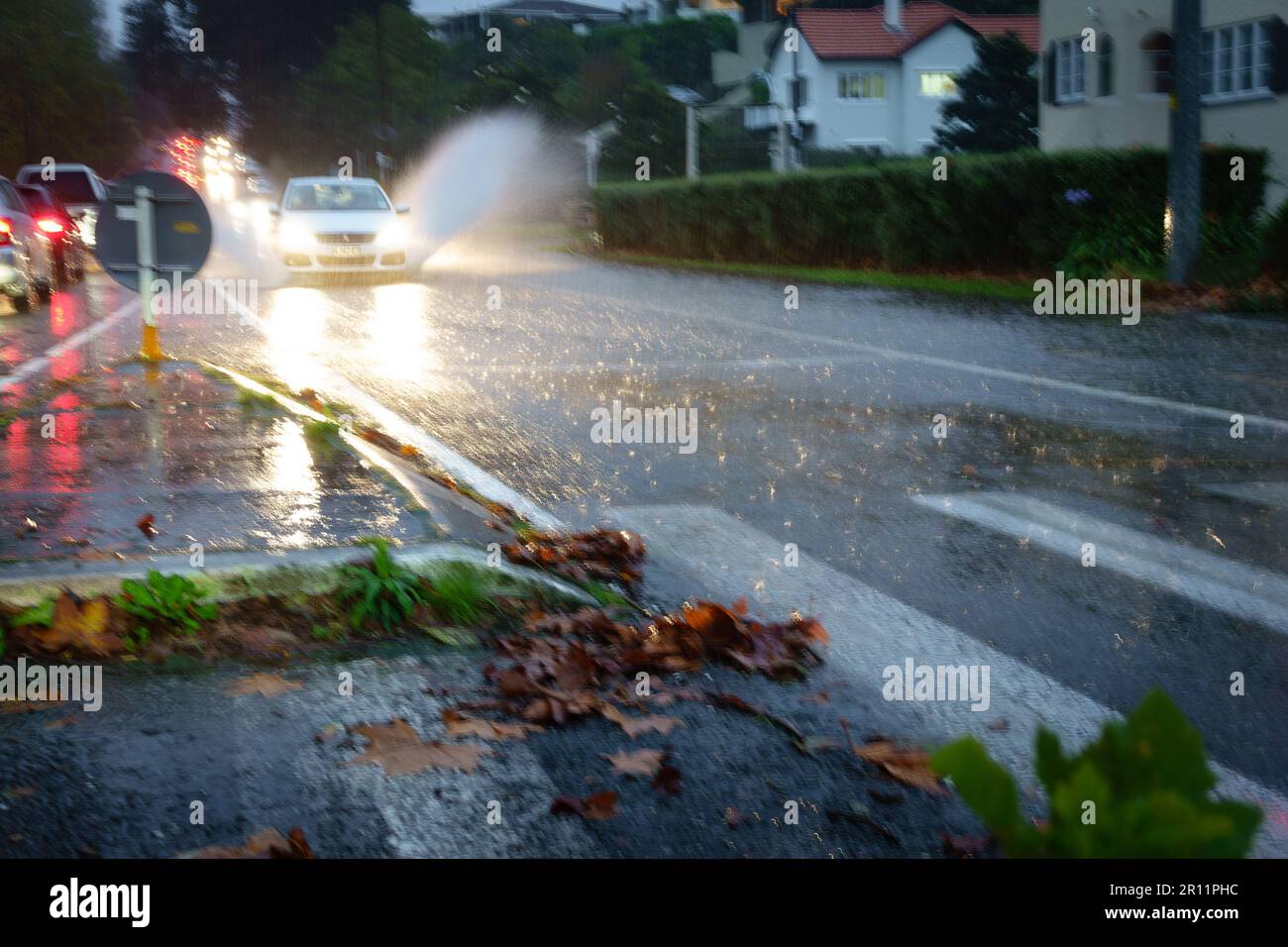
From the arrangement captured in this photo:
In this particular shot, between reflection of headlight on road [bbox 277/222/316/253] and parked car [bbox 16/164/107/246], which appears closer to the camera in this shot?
reflection of headlight on road [bbox 277/222/316/253]

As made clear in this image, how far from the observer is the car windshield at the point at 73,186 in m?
35.1

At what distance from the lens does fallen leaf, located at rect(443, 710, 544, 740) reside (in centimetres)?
392

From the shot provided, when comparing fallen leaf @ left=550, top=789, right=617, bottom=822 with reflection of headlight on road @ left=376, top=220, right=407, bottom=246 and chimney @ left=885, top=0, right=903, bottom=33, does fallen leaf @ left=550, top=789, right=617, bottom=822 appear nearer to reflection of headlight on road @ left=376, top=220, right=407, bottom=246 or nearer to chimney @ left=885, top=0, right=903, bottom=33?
reflection of headlight on road @ left=376, top=220, right=407, bottom=246

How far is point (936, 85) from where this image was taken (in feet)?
240

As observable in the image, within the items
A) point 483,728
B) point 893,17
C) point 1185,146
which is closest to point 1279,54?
point 1185,146

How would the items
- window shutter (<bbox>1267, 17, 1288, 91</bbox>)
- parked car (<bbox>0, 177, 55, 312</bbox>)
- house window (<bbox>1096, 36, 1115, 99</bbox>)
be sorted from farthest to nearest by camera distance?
house window (<bbox>1096, 36, 1115, 99</bbox>)
window shutter (<bbox>1267, 17, 1288, 91</bbox>)
parked car (<bbox>0, 177, 55, 312</bbox>)

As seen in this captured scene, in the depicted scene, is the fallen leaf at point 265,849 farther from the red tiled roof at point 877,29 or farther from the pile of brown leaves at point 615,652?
the red tiled roof at point 877,29

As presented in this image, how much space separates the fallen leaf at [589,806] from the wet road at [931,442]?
4.43 ft

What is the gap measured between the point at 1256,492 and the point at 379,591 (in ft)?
15.5

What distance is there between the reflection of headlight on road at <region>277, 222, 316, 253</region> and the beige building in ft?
37.0

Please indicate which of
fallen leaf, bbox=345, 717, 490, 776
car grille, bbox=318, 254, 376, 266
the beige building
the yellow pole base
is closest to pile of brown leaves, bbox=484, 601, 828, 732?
fallen leaf, bbox=345, 717, 490, 776

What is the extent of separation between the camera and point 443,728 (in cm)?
396

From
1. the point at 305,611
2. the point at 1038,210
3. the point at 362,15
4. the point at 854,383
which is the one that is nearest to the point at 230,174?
the point at 362,15
